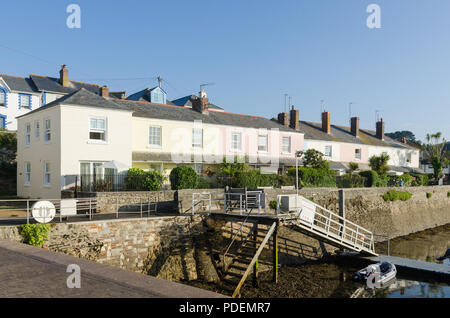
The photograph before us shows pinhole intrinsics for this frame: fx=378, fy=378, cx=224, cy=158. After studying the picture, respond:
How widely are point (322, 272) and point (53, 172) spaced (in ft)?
51.6

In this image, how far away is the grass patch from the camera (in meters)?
30.6

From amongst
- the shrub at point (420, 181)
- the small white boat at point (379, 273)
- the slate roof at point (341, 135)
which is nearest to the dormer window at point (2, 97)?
the slate roof at point (341, 135)

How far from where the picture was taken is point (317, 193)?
24719 millimetres

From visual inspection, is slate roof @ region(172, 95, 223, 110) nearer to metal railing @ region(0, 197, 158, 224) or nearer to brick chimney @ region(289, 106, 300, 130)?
brick chimney @ region(289, 106, 300, 130)

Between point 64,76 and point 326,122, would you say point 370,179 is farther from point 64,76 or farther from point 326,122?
Result: point 64,76

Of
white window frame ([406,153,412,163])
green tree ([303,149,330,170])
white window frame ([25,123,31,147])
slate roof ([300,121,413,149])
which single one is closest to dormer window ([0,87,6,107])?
white window frame ([25,123,31,147])

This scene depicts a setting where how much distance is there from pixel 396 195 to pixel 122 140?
2270cm

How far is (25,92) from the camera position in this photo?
39.8 metres

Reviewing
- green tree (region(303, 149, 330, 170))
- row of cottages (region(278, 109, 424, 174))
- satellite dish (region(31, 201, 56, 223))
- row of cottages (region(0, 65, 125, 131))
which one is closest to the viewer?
satellite dish (region(31, 201, 56, 223))

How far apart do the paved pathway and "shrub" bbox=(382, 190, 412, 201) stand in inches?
1087

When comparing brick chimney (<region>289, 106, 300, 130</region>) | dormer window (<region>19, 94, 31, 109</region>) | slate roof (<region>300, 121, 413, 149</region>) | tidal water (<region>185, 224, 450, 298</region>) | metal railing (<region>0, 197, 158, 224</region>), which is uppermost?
dormer window (<region>19, 94, 31, 109</region>)

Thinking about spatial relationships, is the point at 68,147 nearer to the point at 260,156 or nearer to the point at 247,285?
the point at 247,285

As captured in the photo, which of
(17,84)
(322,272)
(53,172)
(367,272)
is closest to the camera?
(367,272)
